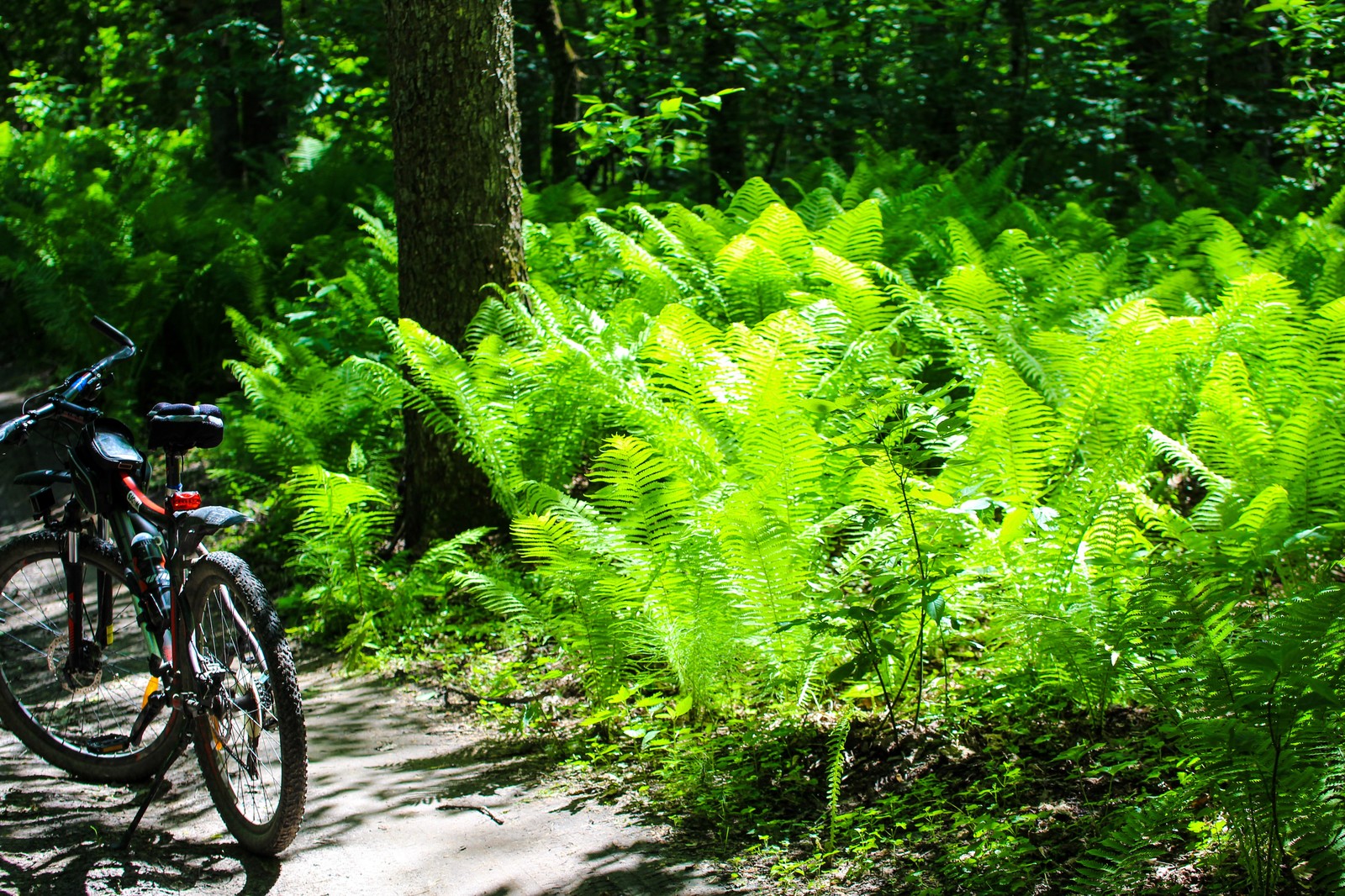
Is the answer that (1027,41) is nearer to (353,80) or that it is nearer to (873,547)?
(353,80)

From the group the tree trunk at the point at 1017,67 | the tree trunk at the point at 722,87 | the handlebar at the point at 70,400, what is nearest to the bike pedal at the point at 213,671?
the handlebar at the point at 70,400

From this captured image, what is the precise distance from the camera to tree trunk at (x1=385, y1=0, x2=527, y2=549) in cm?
530

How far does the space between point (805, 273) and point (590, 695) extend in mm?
3133

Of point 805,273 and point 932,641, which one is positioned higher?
point 805,273

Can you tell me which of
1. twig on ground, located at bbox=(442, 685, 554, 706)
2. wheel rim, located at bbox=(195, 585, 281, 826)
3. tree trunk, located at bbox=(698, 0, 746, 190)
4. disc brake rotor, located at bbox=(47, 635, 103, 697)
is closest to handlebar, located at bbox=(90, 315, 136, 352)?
wheel rim, located at bbox=(195, 585, 281, 826)

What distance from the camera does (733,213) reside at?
7.49m

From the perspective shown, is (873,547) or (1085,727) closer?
(1085,727)

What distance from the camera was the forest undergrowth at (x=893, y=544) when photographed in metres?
2.71

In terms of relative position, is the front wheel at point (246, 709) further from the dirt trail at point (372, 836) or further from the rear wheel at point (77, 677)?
the rear wheel at point (77, 677)

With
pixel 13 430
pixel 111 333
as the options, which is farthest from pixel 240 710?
pixel 111 333

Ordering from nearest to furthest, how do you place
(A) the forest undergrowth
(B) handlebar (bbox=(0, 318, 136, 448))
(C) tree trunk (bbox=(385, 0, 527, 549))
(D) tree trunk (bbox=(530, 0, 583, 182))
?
(A) the forest undergrowth, (B) handlebar (bbox=(0, 318, 136, 448)), (C) tree trunk (bbox=(385, 0, 527, 549)), (D) tree trunk (bbox=(530, 0, 583, 182))

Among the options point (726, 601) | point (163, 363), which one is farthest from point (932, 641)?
point (163, 363)

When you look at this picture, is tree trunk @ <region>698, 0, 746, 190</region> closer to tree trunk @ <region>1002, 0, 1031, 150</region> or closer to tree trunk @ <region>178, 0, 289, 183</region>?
tree trunk @ <region>1002, 0, 1031, 150</region>

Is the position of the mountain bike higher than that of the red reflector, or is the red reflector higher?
the red reflector
